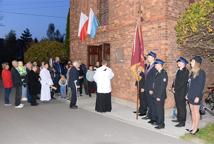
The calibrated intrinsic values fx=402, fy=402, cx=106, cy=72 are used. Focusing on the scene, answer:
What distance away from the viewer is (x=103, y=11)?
19.3 metres

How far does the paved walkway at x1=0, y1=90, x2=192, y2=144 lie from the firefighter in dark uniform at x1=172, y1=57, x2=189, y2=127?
3.25 feet

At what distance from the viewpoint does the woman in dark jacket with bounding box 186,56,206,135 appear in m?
10.2

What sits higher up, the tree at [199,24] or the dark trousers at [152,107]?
the tree at [199,24]

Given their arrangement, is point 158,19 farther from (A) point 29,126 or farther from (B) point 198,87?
(A) point 29,126

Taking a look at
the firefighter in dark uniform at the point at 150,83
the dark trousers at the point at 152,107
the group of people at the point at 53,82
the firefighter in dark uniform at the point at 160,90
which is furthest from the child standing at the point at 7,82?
the firefighter in dark uniform at the point at 160,90

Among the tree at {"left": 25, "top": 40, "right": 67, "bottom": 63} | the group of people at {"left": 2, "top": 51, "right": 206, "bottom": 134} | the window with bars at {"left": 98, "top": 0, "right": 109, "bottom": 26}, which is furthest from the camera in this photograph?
the tree at {"left": 25, "top": 40, "right": 67, "bottom": 63}

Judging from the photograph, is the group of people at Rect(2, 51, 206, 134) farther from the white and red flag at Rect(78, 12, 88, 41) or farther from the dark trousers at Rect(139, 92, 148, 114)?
the white and red flag at Rect(78, 12, 88, 41)

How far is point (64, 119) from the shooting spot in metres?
12.7

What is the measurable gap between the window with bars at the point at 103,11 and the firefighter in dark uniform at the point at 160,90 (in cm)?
799

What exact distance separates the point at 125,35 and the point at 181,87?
19.1 ft

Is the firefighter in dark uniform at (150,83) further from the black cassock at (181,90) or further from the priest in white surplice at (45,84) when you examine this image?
the priest in white surplice at (45,84)

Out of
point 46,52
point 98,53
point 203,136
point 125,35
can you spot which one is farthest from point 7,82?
point 46,52

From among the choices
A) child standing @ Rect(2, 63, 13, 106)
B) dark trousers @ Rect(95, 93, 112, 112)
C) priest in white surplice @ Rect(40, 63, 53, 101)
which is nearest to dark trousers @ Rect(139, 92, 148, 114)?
dark trousers @ Rect(95, 93, 112, 112)

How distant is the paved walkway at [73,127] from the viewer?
32.1ft
